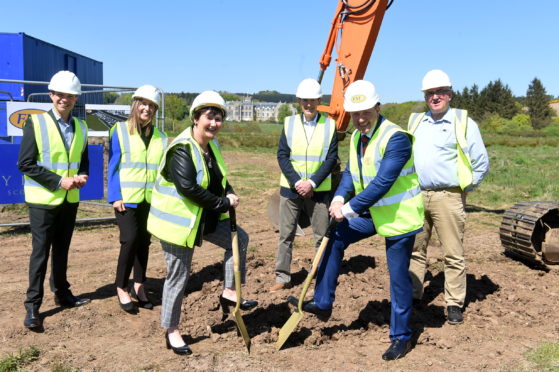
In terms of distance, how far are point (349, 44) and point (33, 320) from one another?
5.16 m

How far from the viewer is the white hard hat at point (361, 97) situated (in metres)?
3.97

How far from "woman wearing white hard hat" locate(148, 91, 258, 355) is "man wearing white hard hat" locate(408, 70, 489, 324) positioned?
1976 mm

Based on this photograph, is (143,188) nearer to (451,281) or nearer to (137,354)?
(137,354)

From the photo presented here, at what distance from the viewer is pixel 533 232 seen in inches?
269

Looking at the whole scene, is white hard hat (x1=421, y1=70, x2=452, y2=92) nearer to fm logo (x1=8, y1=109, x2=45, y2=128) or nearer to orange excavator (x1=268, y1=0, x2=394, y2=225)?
orange excavator (x1=268, y1=0, x2=394, y2=225)

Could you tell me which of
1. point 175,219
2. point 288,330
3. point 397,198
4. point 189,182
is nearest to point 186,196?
point 189,182

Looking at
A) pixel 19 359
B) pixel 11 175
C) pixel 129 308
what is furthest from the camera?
pixel 11 175

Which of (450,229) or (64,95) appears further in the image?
(450,229)

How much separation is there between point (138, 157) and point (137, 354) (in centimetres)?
185

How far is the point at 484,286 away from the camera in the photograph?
5.93 meters

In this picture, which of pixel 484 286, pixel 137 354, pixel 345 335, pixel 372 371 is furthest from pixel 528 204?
pixel 137 354

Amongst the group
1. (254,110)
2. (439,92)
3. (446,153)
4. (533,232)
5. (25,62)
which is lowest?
(533,232)

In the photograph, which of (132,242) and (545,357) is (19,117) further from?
(545,357)

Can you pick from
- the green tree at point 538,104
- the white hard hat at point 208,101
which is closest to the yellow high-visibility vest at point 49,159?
the white hard hat at point 208,101
